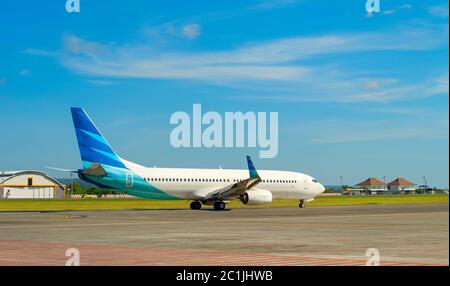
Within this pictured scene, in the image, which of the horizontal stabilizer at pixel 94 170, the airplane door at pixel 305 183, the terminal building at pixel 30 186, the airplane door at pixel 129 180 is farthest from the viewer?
the terminal building at pixel 30 186

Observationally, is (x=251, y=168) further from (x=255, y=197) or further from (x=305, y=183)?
(x=305, y=183)

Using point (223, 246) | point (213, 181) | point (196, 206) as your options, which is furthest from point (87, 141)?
point (223, 246)

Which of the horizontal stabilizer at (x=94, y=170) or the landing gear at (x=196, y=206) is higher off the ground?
the horizontal stabilizer at (x=94, y=170)

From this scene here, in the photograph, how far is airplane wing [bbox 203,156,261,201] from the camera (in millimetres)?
60812

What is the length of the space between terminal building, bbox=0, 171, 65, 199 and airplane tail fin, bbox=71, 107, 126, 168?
91985mm

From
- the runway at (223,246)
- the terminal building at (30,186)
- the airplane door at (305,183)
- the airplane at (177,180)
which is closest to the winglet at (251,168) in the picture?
the airplane at (177,180)

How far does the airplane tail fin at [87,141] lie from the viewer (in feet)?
190

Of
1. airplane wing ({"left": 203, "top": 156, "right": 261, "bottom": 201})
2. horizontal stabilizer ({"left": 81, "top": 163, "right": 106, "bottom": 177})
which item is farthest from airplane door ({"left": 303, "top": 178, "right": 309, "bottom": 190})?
horizontal stabilizer ({"left": 81, "top": 163, "right": 106, "bottom": 177})

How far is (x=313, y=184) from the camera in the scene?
72188 millimetres

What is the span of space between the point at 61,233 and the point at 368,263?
16.3 meters

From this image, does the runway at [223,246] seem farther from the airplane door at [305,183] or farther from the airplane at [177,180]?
the airplane door at [305,183]

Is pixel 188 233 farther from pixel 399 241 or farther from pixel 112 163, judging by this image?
pixel 112 163

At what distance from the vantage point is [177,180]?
62250 mm
